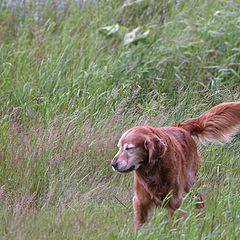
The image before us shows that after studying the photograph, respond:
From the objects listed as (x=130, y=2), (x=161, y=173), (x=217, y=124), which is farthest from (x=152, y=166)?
(x=130, y=2)

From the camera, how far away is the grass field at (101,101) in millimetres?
3367

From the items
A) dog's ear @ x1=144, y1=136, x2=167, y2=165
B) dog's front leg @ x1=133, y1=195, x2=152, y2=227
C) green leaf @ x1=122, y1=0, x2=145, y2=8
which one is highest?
green leaf @ x1=122, y1=0, x2=145, y2=8

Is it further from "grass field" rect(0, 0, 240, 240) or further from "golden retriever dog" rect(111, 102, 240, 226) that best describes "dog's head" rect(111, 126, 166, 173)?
"grass field" rect(0, 0, 240, 240)

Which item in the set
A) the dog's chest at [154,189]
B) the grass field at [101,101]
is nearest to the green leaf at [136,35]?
the grass field at [101,101]

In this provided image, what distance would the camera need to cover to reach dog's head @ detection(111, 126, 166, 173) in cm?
351

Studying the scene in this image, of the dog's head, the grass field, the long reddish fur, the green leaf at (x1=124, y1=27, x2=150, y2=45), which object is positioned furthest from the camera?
the green leaf at (x1=124, y1=27, x2=150, y2=45)

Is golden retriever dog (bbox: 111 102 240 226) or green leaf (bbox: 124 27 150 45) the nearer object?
golden retriever dog (bbox: 111 102 240 226)

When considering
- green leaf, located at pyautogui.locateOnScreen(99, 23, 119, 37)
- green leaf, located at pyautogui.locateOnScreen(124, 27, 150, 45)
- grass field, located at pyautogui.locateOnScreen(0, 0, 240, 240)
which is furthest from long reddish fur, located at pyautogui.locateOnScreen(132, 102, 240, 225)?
green leaf, located at pyautogui.locateOnScreen(99, 23, 119, 37)

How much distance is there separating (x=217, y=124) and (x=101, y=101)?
1.53 m

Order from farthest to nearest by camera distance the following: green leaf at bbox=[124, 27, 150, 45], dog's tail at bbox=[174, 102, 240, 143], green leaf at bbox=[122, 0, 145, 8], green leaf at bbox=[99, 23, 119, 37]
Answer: green leaf at bbox=[122, 0, 145, 8], green leaf at bbox=[99, 23, 119, 37], green leaf at bbox=[124, 27, 150, 45], dog's tail at bbox=[174, 102, 240, 143]

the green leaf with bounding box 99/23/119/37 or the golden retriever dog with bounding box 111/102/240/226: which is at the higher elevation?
the green leaf with bounding box 99/23/119/37

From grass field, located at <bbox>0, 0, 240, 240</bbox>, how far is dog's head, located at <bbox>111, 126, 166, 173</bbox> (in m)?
0.37

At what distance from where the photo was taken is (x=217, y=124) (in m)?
4.11

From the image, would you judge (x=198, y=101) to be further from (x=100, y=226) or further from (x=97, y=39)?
(x=100, y=226)
